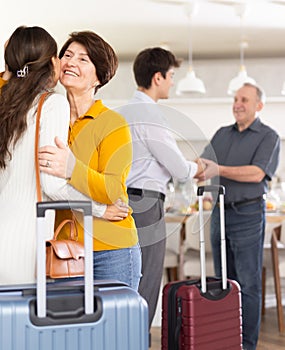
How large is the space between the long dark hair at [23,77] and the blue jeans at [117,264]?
41cm

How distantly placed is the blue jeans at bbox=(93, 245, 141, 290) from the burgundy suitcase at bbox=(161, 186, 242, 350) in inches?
8.8

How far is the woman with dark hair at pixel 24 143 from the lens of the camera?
5.89 feet

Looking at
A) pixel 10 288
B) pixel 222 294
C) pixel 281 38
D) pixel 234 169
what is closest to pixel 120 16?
pixel 281 38

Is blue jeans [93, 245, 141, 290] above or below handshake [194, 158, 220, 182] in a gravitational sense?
below

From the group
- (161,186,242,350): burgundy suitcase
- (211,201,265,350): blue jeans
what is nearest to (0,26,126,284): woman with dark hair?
(161,186,242,350): burgundy suitcase

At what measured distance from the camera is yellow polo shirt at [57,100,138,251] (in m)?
1.95

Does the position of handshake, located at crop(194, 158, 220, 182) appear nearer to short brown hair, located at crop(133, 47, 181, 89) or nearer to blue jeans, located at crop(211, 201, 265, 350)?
short brown hair, located at crop(133, 47, 181, 89)

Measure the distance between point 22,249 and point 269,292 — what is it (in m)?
3.95

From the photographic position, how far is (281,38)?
654cm

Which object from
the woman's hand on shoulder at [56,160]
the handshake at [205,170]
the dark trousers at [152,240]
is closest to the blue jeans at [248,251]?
the handshake at [205,170]

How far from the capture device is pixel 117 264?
204 centimetres

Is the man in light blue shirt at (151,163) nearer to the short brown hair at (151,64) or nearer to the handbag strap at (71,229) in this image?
the short brown hair at (151,64)

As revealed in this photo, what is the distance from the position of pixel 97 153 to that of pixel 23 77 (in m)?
0.31

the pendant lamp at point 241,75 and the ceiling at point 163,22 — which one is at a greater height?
the ceiling at point 163,22
